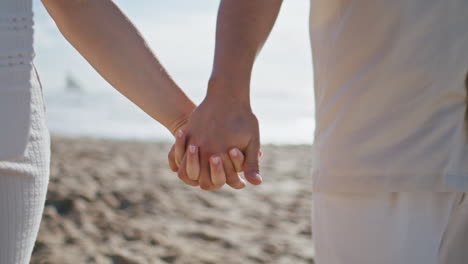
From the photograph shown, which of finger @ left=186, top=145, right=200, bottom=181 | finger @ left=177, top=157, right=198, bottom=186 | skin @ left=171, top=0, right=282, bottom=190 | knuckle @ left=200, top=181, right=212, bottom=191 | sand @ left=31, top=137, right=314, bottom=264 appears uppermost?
skin @ left=171, top=0, right=282, bottom=190

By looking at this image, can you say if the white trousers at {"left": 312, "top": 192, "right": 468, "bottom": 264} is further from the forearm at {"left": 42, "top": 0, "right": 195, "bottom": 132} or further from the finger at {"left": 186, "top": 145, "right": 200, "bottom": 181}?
the forearm at {"left": 42, "top": 0, "right": 195, "bottom": 132}

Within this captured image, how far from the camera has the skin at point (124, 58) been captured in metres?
1.87

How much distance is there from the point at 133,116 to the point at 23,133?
553 inches

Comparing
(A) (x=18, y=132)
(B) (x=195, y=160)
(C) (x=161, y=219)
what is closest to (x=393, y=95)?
(B) (x=195, y=160)

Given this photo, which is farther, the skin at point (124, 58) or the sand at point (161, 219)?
the sand at point (161, 219)

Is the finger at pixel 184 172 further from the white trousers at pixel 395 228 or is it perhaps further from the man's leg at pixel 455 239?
the man's leg at pixel 455 239

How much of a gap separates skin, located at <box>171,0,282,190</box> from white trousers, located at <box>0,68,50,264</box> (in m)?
0.41

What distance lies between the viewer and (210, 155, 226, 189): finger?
1.63 metres

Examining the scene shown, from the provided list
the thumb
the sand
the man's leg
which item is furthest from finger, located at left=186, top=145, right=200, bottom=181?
the sand

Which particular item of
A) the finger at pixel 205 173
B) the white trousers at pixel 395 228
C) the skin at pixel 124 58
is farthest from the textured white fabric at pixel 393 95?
the skin at pixel 124 58

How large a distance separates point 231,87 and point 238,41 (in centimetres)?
12

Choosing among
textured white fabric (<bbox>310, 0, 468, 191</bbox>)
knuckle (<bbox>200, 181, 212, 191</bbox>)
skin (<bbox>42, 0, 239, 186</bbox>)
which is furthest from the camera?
skin (<bbox>42, 0, 239, 186</bbox>)

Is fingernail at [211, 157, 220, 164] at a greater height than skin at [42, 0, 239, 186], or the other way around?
skin at [42, 0, 239, 186]

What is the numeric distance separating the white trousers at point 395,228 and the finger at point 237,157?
249 millimetres
